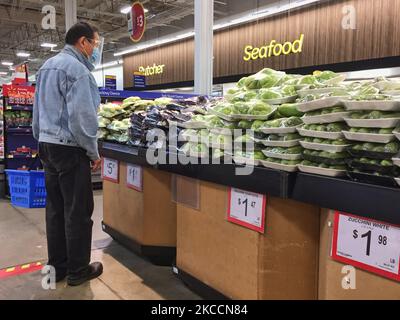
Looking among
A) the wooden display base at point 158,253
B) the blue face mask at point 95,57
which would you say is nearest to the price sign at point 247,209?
the wooden display base at point 158,253

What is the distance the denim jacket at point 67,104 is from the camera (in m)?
2.54

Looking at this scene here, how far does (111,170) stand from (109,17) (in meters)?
11.4

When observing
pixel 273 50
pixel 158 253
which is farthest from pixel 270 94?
pixel 273 50

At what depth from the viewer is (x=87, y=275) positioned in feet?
9.11

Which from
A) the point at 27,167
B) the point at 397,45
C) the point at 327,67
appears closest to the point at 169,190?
the point at 27,167

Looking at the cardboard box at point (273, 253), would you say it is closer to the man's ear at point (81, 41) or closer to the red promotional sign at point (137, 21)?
the man's ear at point (81, 41)

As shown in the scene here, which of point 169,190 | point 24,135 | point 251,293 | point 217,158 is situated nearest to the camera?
point 251,293

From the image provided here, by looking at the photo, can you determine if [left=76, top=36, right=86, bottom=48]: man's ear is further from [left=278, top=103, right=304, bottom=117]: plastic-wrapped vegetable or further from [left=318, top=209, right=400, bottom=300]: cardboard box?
[left=318, top=209, right=400, bottom=300]: cardboard box

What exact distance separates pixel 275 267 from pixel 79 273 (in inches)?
56.4

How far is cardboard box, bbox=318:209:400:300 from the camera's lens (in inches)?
59.1

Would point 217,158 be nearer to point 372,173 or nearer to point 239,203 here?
point 239,203

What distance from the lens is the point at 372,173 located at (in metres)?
1.48

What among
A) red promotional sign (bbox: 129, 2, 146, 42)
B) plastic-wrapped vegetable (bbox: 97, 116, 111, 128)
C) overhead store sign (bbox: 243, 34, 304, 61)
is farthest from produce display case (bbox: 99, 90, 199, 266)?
overhead store sign (bbox: 243, 34, 304, 61)

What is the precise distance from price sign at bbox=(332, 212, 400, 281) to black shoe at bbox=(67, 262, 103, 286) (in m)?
1.75
